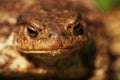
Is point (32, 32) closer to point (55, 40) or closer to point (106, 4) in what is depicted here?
point (55, 40)

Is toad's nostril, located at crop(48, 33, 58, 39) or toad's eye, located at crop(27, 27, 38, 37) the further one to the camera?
toad's eye, located at crop(27, 27, 38, 37)

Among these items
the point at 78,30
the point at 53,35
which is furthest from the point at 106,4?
the point at 53,35

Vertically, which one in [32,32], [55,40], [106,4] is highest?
[106,4]

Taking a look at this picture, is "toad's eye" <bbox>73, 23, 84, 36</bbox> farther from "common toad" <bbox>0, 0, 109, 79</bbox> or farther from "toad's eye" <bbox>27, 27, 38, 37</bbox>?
"toad's eye" <bbox>27, 27, 38, 37</bbox>

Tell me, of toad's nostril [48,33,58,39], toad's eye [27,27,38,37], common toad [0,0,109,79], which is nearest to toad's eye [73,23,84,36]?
common toad [0,0,109,79]

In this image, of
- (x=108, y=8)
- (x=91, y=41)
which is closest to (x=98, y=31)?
(x=91, y=41)

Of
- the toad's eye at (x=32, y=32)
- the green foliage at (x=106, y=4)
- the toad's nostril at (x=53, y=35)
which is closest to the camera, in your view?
the toad's nostril at (x=53, y=35)

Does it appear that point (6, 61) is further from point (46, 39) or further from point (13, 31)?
point (46, 39)

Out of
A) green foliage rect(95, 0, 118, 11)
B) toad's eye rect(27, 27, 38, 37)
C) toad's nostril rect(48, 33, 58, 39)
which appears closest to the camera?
toad's nostril rect(48, 33, 58, 39)

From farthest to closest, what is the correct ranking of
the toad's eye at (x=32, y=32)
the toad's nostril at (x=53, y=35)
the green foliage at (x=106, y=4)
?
1. the green foliage at (x=106, y=4)
2. the toad's eye at (x=32, y=32)
3. the toad's nostril at (x=53, y=35)

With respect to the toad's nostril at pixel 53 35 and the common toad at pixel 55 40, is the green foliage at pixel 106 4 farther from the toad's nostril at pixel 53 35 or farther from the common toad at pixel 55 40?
the toad's nostril at pixel 53 35

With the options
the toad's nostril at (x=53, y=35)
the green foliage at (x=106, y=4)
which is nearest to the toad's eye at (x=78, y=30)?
the toad's nostril at (x=53, y=35)

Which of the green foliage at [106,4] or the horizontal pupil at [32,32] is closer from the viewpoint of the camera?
the horizontal pupil at [32,32]
